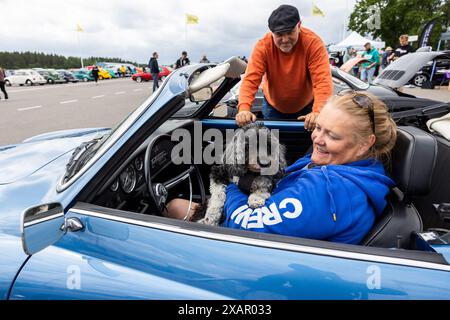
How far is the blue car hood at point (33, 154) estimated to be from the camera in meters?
1.83

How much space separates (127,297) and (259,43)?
2337 mm

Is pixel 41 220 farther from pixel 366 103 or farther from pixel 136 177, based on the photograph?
pixel 366 103

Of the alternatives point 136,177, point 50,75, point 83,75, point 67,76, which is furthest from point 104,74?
point 136,177

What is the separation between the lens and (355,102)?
145 centimetres

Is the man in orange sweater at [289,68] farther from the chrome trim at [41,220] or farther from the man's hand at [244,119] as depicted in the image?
the chrome trim at [41,220]

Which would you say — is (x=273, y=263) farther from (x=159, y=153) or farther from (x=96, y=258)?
(x=159, y=153)

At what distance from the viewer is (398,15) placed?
41.2 m

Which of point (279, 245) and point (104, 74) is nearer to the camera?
point (279, 245)

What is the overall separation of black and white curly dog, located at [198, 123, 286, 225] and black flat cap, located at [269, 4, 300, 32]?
3.41 feet

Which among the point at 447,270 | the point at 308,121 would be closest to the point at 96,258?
the point at 447,270

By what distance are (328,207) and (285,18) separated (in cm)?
175

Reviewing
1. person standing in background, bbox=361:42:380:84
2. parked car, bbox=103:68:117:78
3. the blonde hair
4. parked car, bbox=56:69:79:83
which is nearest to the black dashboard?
the blonde hair

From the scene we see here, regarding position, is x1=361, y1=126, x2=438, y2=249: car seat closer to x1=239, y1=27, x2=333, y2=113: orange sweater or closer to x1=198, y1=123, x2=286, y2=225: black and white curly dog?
x1=198, y1=123, x2=286, y2=225: black and white curly dog

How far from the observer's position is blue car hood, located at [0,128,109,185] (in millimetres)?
1826
